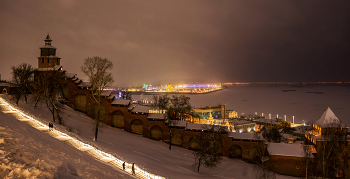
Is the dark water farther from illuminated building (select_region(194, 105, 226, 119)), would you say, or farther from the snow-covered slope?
the snow-covered slope

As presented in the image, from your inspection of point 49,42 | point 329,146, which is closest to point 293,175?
point 329,146

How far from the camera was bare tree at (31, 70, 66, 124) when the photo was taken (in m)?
20.2

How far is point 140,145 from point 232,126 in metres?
26.2

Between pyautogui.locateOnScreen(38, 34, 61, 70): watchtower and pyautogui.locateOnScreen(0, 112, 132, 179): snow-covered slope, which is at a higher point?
pyautogui.locateOnScreen(38, 34, 61, 70): watchtower

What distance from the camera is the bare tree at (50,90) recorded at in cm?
2016

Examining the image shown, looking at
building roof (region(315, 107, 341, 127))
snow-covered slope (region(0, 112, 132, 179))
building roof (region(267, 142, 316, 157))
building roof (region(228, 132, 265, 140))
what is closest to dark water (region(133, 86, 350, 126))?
building roof (region(315, 107, 341, 127))

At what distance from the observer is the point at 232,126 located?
141 feet

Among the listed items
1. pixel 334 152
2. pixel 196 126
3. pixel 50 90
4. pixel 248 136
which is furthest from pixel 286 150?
pixel 50 90

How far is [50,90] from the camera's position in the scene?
81.4ft

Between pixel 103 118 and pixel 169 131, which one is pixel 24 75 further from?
pixel 169 131

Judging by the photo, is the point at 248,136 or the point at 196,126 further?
the point at 196,126

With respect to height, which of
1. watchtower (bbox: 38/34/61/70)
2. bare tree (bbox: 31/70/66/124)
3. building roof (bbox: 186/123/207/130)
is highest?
watchtower (bbox: 38/34/61/70)

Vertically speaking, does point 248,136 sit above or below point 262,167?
above

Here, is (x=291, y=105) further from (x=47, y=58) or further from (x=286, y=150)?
(x=47, y=58)
